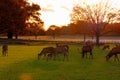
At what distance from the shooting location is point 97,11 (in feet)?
264

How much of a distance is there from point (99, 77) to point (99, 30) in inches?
2267

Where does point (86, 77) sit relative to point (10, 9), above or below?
below

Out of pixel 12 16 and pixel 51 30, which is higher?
pixel 12 16

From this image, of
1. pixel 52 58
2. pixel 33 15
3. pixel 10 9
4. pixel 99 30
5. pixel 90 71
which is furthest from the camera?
pixel 33 15

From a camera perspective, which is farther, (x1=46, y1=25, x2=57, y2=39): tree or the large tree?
(x1=46, y1=25, x2=57, y2=39): tree

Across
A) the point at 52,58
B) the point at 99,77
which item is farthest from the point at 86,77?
the point at 52,58

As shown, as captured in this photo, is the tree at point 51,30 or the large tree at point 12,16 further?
the tree at point 51,30

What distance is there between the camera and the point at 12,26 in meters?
80.7

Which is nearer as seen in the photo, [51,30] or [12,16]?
[12,16]

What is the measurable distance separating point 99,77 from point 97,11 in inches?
2428

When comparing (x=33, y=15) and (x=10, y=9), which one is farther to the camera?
(x=33, y=15)

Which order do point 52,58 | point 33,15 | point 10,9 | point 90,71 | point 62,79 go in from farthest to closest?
point 33,15, point 10,9, point 52,58, point 90,71, point 62,79

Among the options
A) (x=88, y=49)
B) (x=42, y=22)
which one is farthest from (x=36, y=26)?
(x=88, y=49)

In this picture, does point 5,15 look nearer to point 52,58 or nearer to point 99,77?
point 52,58
